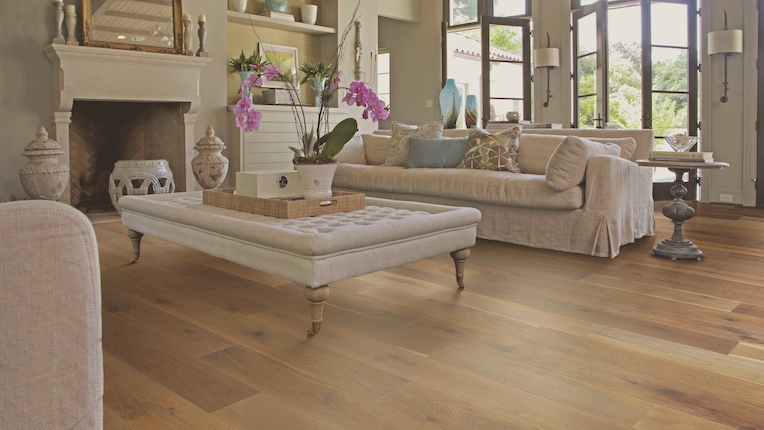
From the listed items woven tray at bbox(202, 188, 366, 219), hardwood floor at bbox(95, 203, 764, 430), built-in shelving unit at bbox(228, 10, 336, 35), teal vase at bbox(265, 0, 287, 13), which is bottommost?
hardwood floor at bbox(95, 203, 764, 430)

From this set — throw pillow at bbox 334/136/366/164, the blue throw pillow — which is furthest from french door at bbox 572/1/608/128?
throw pillow at bbox 334/136/366/164

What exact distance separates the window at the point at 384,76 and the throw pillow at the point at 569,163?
19.7ft

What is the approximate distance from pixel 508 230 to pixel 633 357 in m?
2.07

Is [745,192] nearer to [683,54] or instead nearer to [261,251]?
[683,54]

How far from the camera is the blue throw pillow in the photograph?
488cm

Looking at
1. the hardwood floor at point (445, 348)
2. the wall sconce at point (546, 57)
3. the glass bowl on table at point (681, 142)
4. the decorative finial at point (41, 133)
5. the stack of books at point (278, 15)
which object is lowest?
the hardwood floor at point (445, 348)

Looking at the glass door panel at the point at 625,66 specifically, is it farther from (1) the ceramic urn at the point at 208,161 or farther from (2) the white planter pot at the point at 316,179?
(2) the white planter pot at the point at 316,179

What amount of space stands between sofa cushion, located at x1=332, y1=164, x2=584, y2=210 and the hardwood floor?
49cm

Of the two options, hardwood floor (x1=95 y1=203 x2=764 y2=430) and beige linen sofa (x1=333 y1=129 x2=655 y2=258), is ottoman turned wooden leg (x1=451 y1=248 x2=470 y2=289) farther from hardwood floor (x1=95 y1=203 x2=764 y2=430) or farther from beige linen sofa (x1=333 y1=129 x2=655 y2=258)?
beige linen sofa (x1=333 y1=129 x2=655 y2=258)

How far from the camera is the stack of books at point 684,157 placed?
3.64m

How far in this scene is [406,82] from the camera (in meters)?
9.13

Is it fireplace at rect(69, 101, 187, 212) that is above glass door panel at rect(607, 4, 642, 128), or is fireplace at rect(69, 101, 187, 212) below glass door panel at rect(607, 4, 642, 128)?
below

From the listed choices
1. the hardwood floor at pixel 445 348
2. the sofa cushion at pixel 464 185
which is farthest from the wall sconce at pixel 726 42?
the hardwood floor at pixel 445 348

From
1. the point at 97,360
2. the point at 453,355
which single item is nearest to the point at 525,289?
the point at 453,355
